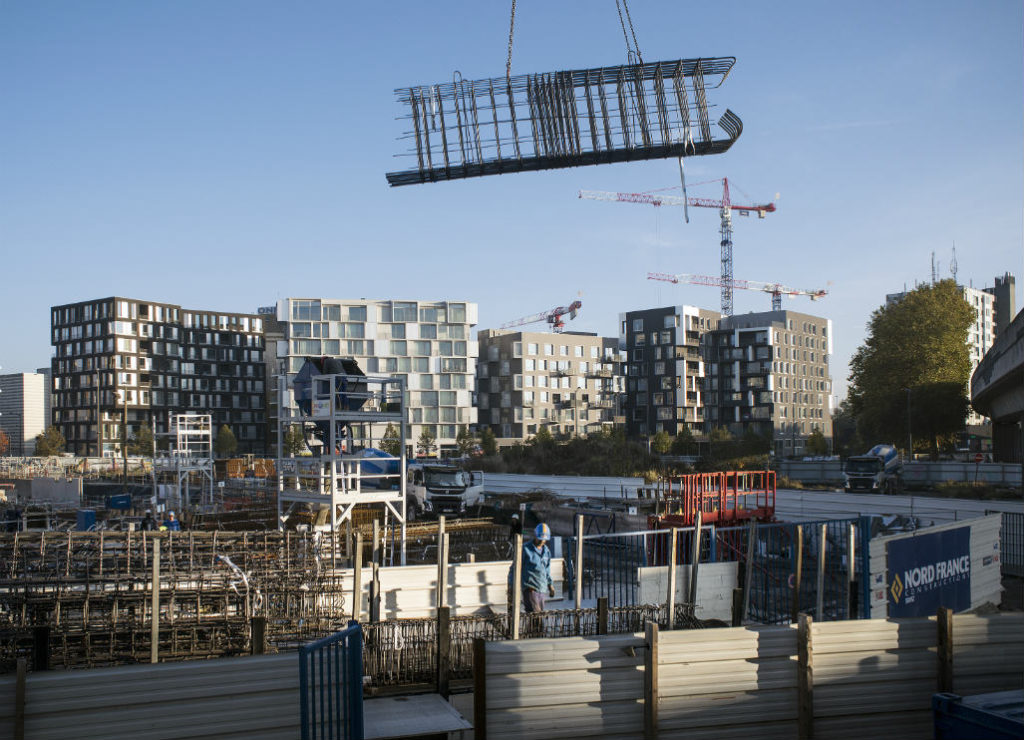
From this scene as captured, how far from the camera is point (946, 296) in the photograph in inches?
2507

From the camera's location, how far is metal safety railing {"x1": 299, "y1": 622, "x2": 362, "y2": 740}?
7.57m

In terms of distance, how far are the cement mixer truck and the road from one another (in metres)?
11.6

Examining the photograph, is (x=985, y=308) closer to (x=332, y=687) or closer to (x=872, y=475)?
(x=872, y=475)

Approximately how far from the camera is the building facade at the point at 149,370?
104 meters

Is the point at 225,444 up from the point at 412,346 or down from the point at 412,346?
down

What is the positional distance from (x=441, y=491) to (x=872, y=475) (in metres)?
24.0

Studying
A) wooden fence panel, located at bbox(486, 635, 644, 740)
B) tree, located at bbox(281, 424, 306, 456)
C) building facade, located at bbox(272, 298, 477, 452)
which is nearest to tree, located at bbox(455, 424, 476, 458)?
building facade, located at bbox(272, 298, 477, 452)

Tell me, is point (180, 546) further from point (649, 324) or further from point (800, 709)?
point (649, 324)

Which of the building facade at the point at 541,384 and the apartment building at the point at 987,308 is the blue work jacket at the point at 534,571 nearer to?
the building facade at the point at 541,384

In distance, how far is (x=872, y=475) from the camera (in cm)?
4584

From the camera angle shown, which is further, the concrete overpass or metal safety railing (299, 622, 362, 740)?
the concrete overpass

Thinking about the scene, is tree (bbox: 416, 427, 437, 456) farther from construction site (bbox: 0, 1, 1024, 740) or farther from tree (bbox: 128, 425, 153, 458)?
construction site (bbox: 0, 1, 1024, 740)

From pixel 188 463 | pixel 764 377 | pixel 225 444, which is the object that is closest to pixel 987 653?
pixel 188 463

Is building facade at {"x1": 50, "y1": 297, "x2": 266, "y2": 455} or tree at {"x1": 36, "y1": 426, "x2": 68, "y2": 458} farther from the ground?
building facade at {"x1": 50, "y1": 297, "x2": 266, "y2": 455}
